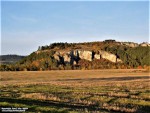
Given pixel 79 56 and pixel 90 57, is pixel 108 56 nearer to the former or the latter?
pixel 90 57

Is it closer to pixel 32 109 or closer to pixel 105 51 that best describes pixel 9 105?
pixel 32 109

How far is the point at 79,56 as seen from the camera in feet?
583

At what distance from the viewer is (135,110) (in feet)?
77.3

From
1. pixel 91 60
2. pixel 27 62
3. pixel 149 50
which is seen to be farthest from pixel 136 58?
pixel 27 62

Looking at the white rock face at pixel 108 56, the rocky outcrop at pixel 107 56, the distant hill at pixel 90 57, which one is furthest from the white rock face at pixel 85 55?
the white rock face at pixel 108 56

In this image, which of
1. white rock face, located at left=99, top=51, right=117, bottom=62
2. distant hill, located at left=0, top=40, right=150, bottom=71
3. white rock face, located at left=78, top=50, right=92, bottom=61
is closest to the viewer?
distant hill, located at left=0, top=40, right=150, bottom=71

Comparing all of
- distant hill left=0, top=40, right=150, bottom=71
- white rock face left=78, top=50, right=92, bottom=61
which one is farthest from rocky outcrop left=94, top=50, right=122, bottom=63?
white rock face left=78, top=50, right=92, bottom=61

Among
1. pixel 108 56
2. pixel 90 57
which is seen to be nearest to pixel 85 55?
pixel 90 57

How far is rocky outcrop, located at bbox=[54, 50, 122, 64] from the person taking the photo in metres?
169

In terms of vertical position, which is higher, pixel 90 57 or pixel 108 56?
pixel 108 56

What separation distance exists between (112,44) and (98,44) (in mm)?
8766

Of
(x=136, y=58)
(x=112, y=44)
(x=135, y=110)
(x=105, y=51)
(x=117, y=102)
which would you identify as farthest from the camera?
(x=112, y=44)

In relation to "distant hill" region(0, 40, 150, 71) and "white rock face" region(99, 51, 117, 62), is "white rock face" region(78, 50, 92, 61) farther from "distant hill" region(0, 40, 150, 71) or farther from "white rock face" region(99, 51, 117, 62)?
"white rock face" region(99, 51, 117, 62)

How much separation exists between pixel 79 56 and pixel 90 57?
19.2 feet
